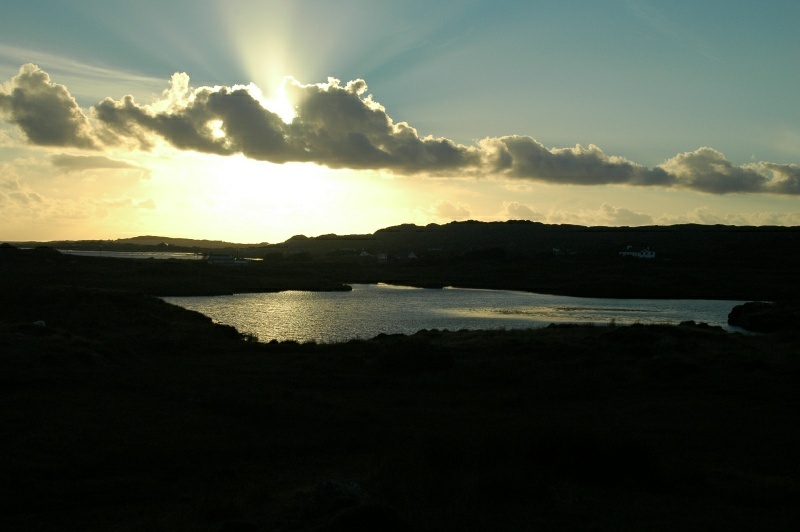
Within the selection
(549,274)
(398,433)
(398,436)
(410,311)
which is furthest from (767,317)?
(549,274)

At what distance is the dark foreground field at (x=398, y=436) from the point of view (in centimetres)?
1011

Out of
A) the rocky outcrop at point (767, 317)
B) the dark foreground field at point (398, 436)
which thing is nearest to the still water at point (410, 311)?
the rocky outcrop at point (767, 317)

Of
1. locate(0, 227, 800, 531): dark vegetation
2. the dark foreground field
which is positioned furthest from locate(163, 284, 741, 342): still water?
the dark foreground field

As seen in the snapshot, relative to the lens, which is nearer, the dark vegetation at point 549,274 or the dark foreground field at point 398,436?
the dark foreground field at point 398,436

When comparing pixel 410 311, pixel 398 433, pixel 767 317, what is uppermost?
pixel 767 317

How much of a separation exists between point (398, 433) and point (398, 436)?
34 centimetres

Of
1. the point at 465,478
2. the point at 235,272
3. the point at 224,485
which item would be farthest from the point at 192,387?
the point at 235,272

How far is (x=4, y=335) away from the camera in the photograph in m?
26.9

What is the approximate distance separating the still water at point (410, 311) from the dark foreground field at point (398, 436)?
18.0m

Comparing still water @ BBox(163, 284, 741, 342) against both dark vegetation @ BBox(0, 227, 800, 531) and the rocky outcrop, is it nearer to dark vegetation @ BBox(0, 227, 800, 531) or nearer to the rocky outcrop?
the rocky outcrop

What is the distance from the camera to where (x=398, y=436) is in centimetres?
1619

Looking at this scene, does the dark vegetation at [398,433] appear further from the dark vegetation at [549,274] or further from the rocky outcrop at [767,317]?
the dark vegetation at [549,274]

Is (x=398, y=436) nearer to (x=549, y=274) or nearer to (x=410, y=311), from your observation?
(x=410, y=311)

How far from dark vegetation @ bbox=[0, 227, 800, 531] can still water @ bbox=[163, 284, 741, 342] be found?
1508 centimetres
